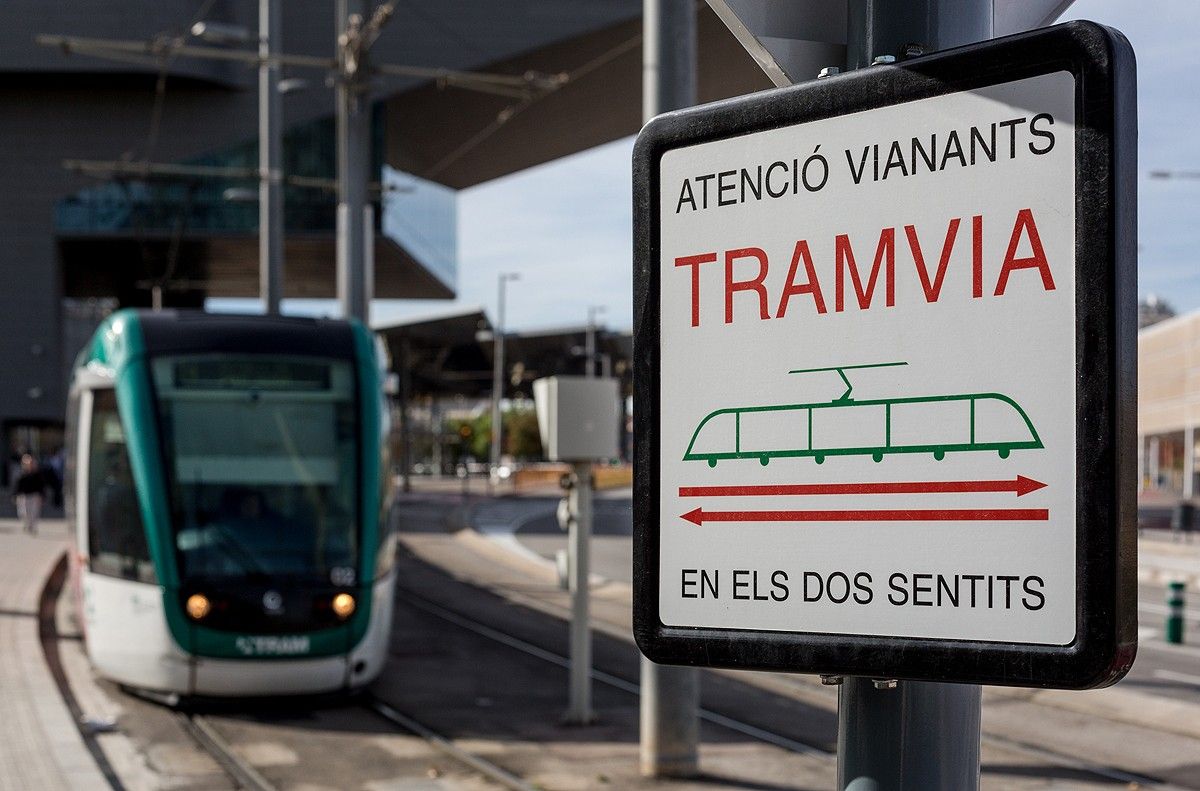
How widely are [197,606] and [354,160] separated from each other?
31.6ft

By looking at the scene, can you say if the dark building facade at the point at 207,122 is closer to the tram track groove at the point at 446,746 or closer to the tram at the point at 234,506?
the tram at the point at 234,506

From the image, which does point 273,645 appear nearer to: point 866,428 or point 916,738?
point 916,738

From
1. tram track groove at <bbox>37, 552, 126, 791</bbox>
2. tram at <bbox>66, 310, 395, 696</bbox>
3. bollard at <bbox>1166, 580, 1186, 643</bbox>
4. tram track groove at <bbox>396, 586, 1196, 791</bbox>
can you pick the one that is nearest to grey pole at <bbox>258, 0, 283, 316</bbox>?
tram track groove at <bbox>37, 552, 126, 791</bbox>

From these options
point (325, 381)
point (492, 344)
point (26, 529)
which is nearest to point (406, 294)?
point (492, 344)

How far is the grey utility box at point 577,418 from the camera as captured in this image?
11.6 metres

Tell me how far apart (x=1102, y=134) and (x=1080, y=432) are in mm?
289

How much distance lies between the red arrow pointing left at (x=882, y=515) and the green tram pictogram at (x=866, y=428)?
0.06 metres

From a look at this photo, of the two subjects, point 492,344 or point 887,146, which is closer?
point 887,146

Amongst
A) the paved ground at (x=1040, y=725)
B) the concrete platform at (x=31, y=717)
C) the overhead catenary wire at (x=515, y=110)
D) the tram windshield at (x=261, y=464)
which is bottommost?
the paved ground at (x=1040, y=725)

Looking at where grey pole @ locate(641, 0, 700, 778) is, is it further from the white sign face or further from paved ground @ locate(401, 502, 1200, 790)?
the white sign face

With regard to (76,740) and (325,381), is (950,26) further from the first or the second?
(325,381)

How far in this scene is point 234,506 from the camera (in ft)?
39.5

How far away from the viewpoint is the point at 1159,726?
1218 cm

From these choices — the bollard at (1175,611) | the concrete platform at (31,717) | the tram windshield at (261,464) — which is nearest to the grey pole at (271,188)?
the concrete platform at (31,717)
